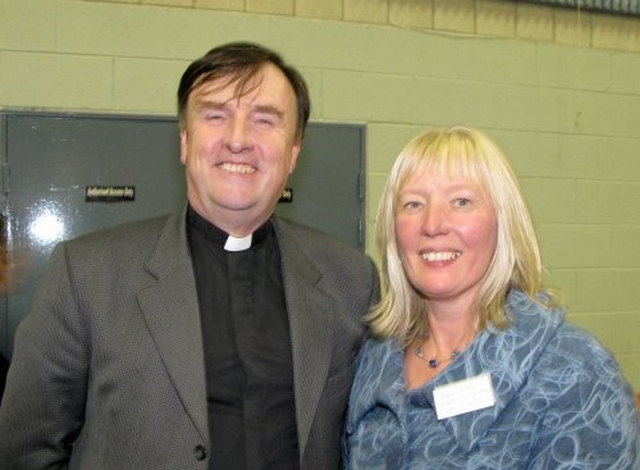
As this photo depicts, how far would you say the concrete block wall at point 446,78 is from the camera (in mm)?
2762

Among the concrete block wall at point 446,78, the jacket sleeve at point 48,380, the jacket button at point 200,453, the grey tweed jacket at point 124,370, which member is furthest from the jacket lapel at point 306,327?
the concrete block wall at point 446,78

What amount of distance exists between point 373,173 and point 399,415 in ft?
6.07

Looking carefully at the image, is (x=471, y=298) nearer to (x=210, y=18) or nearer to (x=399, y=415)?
(x=399, y=415)

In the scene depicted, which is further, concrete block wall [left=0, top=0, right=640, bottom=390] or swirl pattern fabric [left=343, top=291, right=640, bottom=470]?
concrete block wall [left=0, top=0, right=640, bottom=390]

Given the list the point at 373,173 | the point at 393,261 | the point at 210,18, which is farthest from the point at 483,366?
the point at 210,18

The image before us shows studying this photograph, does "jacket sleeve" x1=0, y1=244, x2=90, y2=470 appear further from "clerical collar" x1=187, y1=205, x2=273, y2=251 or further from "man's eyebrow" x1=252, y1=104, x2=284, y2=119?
"man's eyebrow" x1=252, y1=104, x2=284, y2=119

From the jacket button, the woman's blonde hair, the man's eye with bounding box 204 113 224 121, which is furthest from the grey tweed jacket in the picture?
the woman's blonde hair

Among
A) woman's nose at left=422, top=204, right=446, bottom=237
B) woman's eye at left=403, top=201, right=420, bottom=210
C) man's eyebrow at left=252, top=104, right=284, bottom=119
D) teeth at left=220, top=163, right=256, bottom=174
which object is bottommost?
woman's nose at left=422, top=204, right=446, bottom=237

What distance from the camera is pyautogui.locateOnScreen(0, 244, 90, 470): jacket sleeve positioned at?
1.48m

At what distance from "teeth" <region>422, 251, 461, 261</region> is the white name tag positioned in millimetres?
260

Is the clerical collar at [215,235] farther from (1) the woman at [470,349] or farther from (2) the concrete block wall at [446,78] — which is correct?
(2) the concrete block wall at [446,78]

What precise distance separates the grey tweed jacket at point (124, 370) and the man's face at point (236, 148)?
0.13 meters

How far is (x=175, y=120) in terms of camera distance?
113 inches

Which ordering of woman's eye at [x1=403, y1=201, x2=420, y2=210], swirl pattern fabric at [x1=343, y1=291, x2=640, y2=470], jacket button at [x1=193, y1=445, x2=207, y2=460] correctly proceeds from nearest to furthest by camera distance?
1. swirl pattern fabric at [x1=343, y1=291, x2=640, y2=470]
2. jacket button at [x1=193, y1=445, x2=207, y2=460]
3. woman's eye at [x1=403, y1=201, x2=420, y2=210]
